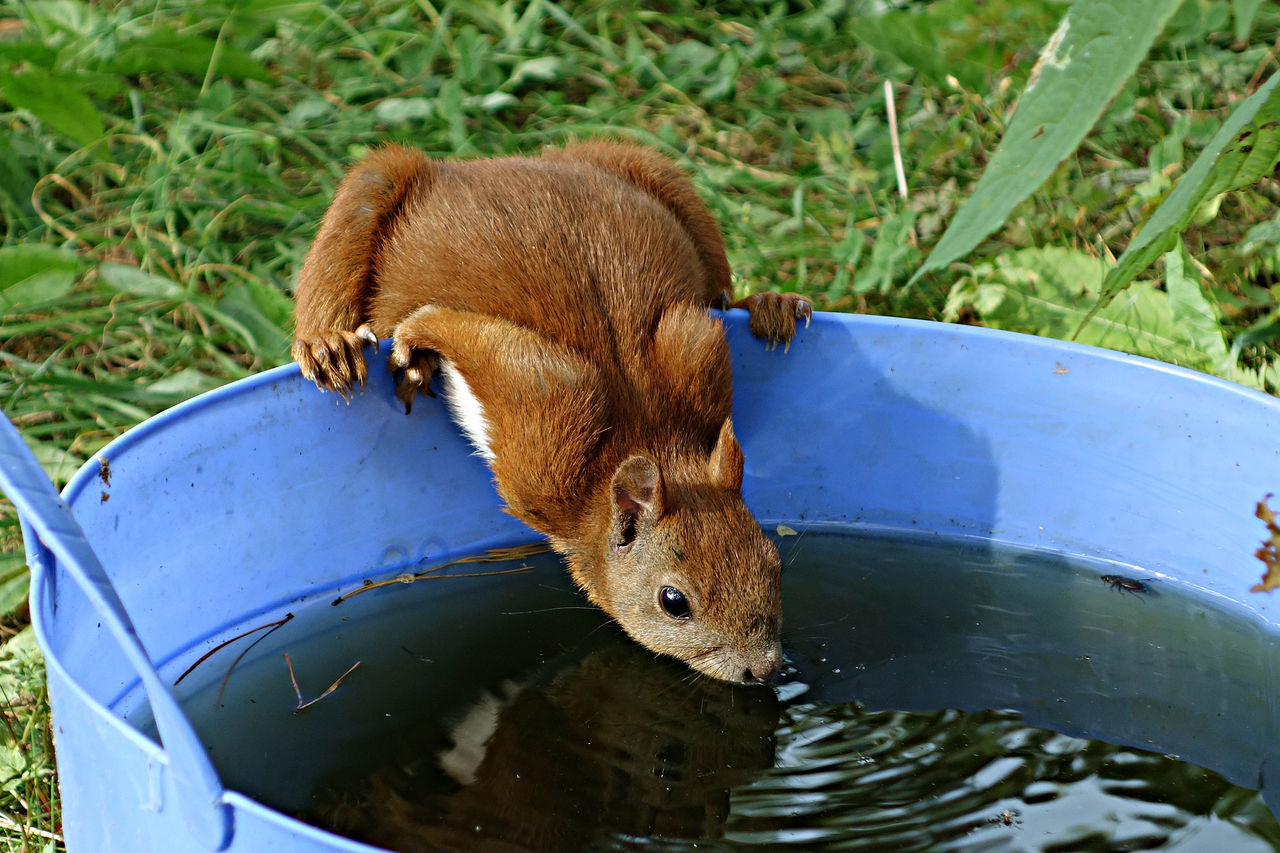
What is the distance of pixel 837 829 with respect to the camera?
6.55 feet

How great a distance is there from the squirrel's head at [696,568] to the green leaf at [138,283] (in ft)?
5.29

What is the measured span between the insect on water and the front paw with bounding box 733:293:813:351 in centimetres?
83

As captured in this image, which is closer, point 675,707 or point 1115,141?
point 675,707

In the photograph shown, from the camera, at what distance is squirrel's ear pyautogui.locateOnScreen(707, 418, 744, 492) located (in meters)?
2.49

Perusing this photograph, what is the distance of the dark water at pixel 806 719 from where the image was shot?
2035mm

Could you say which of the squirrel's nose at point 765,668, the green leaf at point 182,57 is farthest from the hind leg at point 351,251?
the green leaf at point 182,57

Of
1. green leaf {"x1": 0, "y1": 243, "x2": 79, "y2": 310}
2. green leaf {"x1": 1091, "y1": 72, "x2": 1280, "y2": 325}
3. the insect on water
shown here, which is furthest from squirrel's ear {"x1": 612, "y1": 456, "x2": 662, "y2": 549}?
green leaf {"x1": 0, "y1": 243, "x2": 79, "y2": 310}

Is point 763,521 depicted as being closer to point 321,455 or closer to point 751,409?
point 751,409

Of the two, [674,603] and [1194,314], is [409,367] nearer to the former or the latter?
[674,603]

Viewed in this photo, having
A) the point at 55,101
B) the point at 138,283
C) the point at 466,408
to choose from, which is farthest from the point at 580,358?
the point at 55,101

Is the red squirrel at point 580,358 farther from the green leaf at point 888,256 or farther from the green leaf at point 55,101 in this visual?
the green leaf at point 55,101

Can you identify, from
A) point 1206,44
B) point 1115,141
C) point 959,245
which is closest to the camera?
point 959,245

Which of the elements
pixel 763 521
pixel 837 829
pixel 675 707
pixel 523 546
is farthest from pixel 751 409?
pixel 837 829

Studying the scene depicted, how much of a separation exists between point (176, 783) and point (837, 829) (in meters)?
1.06
